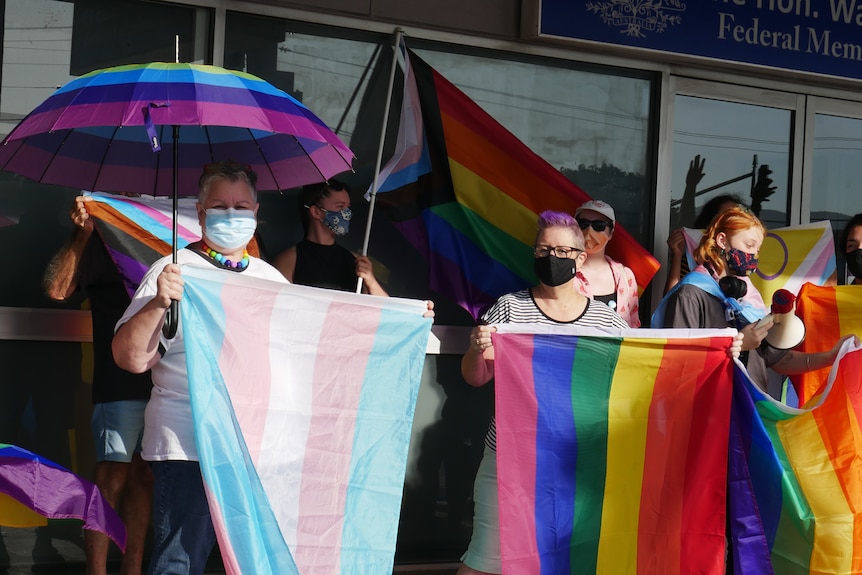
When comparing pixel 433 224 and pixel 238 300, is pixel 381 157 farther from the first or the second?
pixel 238 300

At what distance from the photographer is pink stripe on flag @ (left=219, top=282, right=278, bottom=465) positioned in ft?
13.1

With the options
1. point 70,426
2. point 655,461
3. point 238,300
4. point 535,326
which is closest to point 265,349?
point 238,300

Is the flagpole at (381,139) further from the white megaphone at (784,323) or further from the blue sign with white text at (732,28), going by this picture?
the white megaphone at (784,323)

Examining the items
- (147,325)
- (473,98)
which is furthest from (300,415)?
(473,98)

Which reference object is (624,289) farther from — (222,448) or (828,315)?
(222,448)

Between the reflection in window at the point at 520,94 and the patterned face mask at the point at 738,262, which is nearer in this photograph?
the patterned face mask at the point at 738,262

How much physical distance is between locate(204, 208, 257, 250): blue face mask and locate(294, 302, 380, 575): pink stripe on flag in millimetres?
446

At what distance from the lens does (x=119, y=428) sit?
5.13m

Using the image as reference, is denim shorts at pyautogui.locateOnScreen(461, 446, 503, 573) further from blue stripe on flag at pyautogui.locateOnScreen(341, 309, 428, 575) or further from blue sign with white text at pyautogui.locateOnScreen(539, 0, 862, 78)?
blue sign with white text at pyautogui.locateOnScreen(539, 0, 862, 78)

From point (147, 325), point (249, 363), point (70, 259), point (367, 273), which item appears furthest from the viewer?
point (367, 273)

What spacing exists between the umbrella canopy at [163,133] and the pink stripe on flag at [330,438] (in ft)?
2.33

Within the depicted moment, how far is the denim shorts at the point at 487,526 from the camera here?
477 cm

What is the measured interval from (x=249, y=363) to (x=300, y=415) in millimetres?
268

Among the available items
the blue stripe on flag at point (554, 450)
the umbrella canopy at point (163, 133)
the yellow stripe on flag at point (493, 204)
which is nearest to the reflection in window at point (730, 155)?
the yellow stripe on flag at point (493, 204)
